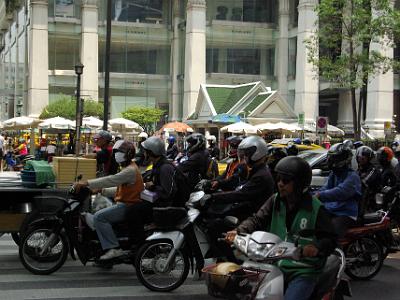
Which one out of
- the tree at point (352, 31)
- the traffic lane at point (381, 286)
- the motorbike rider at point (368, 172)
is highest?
the tree at point (352, 31)

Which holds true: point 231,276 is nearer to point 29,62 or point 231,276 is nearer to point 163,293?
point 163,293

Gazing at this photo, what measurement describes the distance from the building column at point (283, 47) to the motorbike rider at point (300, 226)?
53.9m

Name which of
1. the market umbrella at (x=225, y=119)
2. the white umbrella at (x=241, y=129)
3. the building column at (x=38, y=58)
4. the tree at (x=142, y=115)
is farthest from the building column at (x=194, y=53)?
the white umbrella at (x=241, y=129)

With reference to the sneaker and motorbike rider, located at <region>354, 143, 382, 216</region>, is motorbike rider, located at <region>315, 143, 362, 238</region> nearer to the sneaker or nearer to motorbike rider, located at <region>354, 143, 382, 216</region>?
the sneaker

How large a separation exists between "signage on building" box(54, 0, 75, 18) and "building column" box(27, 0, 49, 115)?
1710 mm

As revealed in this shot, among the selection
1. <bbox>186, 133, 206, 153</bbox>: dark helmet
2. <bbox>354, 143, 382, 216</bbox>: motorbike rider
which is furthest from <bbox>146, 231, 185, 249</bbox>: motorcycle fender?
<bbox>186, 133, 206, 153</bbox>: dark helmet

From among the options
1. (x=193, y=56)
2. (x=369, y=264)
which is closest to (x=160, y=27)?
(x=193, y=56)

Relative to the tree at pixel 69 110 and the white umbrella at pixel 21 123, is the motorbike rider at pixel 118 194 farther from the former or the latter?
the tree at pixel 69 110

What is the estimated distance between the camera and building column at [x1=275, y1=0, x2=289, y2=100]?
57562 millimetres

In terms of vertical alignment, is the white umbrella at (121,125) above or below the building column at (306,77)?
below

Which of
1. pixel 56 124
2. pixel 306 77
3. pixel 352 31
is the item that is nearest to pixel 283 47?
pixel 306 77

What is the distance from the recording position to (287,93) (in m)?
57.5

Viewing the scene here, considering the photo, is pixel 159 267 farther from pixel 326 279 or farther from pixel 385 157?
pixel 385 157

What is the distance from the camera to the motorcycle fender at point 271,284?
3.93 meters
